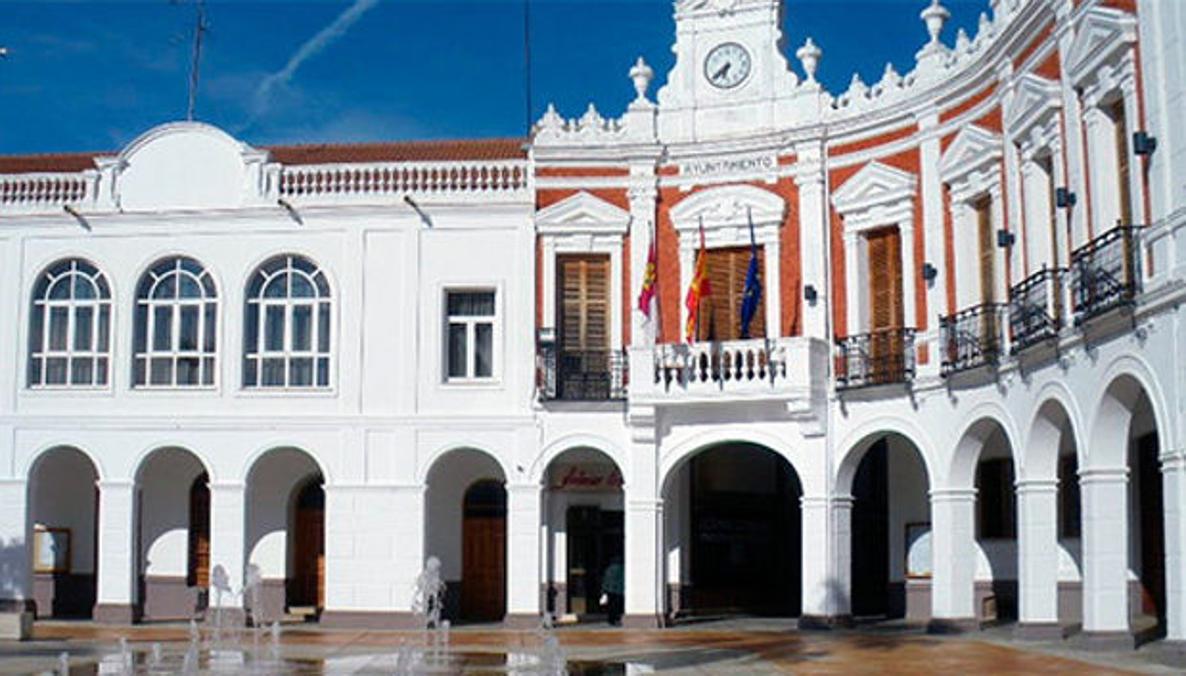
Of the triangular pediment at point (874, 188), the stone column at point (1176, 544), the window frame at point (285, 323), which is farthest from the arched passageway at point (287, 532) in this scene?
the stone column at point (1176, 544)

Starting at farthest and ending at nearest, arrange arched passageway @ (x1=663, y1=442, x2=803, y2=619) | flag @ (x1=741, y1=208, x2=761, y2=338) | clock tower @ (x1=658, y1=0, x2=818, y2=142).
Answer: arched passageway @ (x1=663, y1=442, x2=803, y2=619)
clock tower @ (x1=658, y1=0, x2=818, y2=142)
flag @ (x1=741, y1=208, x2=761, y2=338)

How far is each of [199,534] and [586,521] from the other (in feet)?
24.9

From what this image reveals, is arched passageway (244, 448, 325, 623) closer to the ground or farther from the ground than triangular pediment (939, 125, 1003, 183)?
closer to the ground

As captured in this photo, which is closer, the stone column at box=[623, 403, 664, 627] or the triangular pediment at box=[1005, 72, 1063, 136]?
the triangular pediment at box=[1005, 72, 1063, 136]

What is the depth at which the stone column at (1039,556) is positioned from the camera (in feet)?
70.8

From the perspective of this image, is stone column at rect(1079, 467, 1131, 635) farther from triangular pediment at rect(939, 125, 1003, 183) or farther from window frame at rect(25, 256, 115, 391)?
window frame at rect(25, 256, 115, 391)

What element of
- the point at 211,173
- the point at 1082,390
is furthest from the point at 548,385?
the point at 1082,390

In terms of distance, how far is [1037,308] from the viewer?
68.4 feet

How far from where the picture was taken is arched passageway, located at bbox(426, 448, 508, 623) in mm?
29344

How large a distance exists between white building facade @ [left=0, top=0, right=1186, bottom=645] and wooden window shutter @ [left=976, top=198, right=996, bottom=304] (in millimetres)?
65

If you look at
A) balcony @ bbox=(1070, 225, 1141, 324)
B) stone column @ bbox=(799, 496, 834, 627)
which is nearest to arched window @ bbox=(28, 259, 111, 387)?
stone column @ bbox=(799, 496, 834, 627)

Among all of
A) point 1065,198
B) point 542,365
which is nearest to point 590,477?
point 542,365

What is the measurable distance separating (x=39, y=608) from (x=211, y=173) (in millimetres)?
8975

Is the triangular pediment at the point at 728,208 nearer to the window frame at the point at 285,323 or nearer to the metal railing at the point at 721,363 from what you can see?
the metal railing at the point at 721,363
